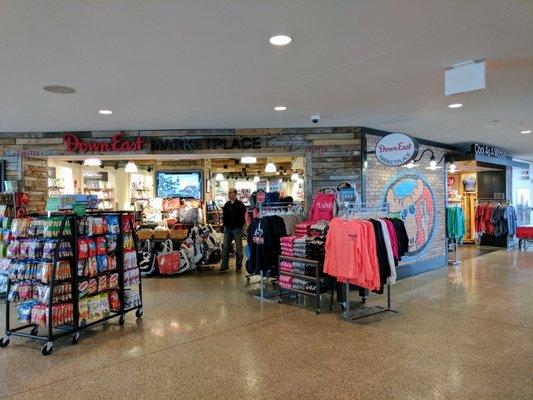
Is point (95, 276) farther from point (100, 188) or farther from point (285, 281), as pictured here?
point (100, 188)

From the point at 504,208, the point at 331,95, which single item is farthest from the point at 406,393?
the point at 504,208

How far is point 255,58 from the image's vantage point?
371 cm

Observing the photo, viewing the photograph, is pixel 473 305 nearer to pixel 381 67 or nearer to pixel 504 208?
pixel 381 67

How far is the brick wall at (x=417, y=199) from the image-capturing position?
7.43 meters

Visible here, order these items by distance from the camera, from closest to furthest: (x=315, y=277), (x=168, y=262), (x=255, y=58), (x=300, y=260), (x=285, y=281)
Answer: (x=255, y=58) → (x=315, y=277) → (x=300, y=260) → (x=285, y=281) → (x=168, y=262)

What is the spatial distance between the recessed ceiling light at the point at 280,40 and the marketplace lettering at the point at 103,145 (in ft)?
14.4

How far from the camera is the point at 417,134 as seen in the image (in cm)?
795

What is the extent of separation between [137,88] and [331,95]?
88.4 inches

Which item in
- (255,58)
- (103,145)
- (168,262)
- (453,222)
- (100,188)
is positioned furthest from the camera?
(100,188)

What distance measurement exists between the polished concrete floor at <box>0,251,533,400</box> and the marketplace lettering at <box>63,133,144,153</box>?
279 centimetres

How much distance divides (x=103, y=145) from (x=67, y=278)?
357 cm

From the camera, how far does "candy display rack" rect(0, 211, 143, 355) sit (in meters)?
4.04

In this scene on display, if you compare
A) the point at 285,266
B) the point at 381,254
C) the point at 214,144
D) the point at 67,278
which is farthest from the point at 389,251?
the point at 214,144

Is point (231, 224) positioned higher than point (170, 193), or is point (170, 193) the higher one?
point (170, 193)
